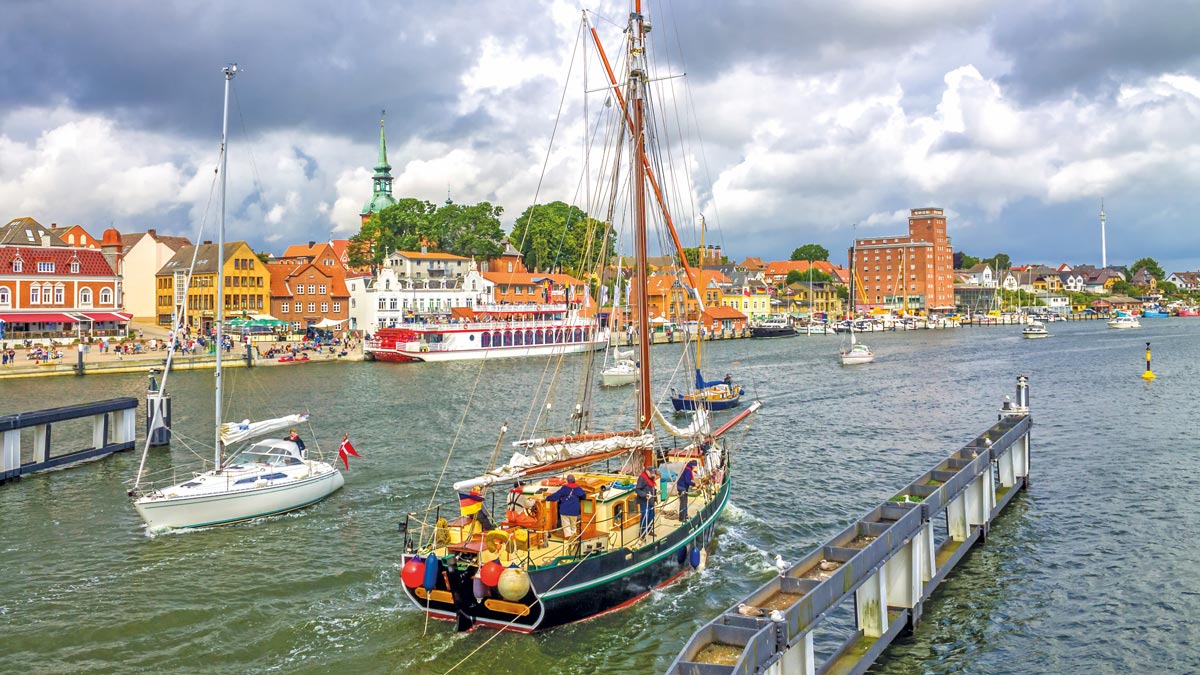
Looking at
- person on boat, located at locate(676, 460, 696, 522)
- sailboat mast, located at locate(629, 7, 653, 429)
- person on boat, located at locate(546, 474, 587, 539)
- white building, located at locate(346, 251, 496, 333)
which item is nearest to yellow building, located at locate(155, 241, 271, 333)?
white building, located at locate(346, 251, 496, 333)

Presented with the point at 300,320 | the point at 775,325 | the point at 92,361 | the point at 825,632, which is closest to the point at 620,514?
the point at 825,632

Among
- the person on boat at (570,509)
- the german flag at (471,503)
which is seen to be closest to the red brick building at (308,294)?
the german flag at (471,503)

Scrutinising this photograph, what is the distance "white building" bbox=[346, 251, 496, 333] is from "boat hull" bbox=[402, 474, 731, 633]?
94.0 metres

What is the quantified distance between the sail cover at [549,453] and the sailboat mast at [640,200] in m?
1.78

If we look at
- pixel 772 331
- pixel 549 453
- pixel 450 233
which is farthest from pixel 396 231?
pixel 549 453

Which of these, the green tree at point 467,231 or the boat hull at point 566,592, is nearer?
the boat hull at point 566,592

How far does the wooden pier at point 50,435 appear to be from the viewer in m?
35.6

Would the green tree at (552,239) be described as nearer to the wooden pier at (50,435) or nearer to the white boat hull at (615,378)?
the white boat hull at (615,378)

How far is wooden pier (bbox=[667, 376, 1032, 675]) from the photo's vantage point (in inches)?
558

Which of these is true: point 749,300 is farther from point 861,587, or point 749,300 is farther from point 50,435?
point 861,587

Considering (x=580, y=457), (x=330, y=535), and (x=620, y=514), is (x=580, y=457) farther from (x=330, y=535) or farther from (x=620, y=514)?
(x=330, y=535)

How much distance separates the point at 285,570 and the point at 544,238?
122814mm

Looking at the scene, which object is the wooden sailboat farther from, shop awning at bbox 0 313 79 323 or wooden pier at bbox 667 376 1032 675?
shop awning at bbox 0 313 79 323

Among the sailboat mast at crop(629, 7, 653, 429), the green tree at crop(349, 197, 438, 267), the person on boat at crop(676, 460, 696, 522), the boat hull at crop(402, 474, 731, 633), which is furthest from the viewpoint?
the green tree at crop(349, 197, 438, 267)
